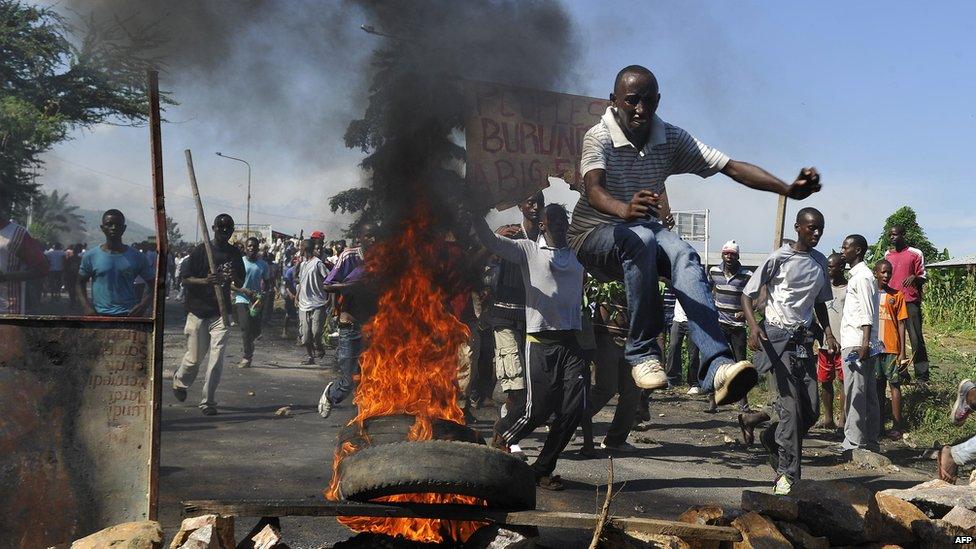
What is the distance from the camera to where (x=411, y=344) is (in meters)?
6.29

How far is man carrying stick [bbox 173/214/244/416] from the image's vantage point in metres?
9.76

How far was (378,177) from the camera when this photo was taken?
7523 mm

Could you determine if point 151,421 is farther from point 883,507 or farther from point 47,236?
point 883,507

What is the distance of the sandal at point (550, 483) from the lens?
7.17 meters

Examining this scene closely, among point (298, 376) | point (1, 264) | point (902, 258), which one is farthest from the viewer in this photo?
point (298, 376)

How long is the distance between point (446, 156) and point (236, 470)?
10.5ft

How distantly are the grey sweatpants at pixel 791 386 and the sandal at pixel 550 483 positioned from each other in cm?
189

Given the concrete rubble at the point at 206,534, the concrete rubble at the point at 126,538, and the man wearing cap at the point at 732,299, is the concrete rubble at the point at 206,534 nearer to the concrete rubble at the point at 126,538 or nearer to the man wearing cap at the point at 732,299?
the concrete rubble at the point at 126,538

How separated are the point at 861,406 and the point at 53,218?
8.33m

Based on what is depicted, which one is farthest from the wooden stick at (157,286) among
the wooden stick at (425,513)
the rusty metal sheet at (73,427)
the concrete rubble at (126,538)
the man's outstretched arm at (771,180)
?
the man's outstretched arm at (771,180)

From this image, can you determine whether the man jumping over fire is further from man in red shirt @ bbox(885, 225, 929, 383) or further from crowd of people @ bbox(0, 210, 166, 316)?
man in red shirt @ bbox(885, 225, 929, 383)

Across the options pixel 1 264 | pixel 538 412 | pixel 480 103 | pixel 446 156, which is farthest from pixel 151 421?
pixel 480 103

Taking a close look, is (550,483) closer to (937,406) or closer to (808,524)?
(808,524)

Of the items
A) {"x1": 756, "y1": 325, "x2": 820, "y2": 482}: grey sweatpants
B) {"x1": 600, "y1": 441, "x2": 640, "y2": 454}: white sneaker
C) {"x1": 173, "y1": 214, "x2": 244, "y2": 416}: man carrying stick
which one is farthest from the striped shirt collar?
{"x1": 173, "y1": 214, "x2": 244, "y2": 416}: man carrying stick
